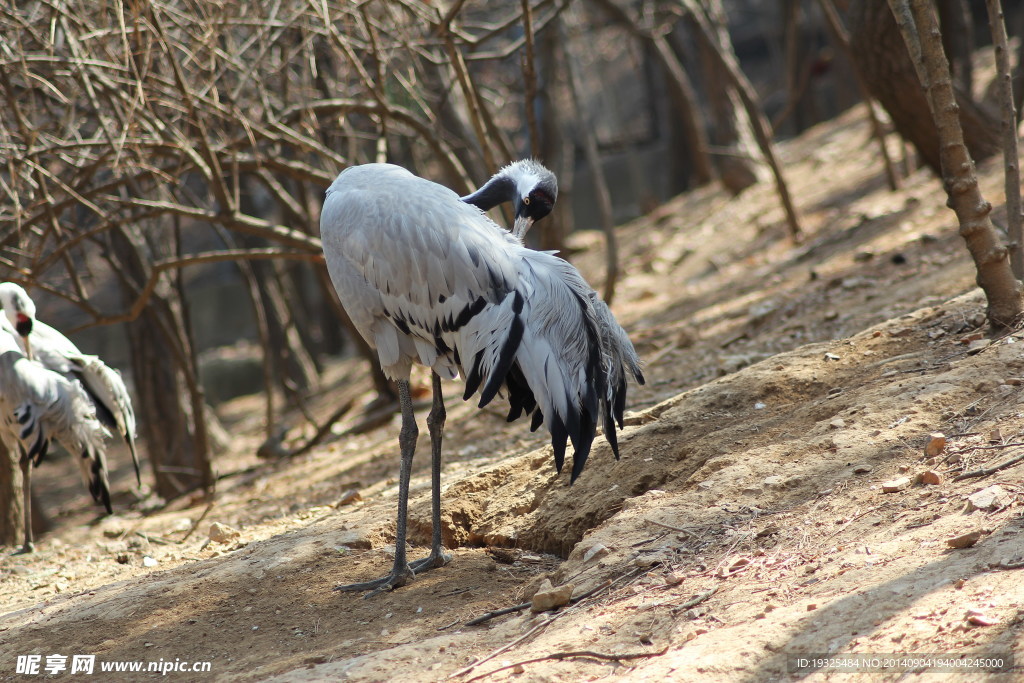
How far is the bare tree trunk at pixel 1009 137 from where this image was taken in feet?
14.9

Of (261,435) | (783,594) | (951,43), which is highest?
(951,43)

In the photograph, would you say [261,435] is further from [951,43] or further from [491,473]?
[951,43]

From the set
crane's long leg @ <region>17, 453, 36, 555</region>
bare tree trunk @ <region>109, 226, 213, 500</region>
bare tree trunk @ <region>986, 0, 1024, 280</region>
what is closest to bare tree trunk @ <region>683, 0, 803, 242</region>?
bare tree trunk @ <region>986, 0, 1024, 280</region>

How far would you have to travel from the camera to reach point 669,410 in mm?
4965

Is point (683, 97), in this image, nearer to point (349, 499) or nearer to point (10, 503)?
point (349, 499)

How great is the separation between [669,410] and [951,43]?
5.48m

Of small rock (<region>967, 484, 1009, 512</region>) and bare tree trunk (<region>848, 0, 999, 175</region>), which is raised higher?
bare tree trunk (<region>848, 0, 999, 175</region>)

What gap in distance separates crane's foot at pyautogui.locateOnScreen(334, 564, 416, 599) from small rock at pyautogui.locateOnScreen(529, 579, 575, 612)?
944mm

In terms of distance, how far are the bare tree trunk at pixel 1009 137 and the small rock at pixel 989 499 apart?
6.04 ft

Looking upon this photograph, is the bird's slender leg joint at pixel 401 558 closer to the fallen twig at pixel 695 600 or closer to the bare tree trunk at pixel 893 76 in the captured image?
the fallen twig at pixel 695 600

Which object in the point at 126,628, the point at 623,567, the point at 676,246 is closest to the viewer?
the point at 623,567

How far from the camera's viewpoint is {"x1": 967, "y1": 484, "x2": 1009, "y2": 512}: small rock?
3.07 meters

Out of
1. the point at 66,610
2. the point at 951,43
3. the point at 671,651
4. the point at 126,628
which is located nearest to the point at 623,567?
the point at 671,651

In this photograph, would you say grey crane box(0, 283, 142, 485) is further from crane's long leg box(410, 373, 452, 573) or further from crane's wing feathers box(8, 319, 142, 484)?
crane's long leg box(410, 373, 452, 573)
